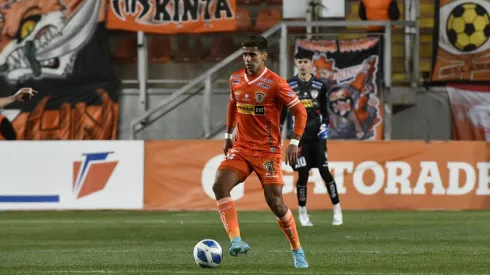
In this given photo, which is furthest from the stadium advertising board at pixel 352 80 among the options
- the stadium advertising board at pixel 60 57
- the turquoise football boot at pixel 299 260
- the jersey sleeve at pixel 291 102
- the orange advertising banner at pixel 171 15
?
the turquoise football boot at pixel 299 260

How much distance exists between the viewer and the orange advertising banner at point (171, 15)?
75.1ft

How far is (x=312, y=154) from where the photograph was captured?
16203 mm

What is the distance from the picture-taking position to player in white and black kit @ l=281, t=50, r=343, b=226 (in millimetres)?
15844

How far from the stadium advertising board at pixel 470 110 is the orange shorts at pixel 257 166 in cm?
1373

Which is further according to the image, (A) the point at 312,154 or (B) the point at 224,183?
(A) the point at 312,154

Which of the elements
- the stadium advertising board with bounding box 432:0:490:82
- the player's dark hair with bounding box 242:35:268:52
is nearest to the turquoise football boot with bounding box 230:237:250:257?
the player's dark hair with bounding box 242:35:268:52

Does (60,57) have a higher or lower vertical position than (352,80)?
higher

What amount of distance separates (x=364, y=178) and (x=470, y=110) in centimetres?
433

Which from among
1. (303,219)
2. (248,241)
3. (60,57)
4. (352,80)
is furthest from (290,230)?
(60,57)

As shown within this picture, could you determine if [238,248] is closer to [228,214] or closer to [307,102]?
[228,214]

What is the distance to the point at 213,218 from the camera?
701 inches

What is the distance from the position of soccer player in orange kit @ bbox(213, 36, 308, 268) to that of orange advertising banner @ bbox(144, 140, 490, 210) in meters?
9.75

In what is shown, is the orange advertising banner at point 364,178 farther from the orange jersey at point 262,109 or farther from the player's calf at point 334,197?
the orange jersey at point 262,109

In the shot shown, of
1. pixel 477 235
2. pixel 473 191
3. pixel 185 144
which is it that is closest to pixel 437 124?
pixel 473 191
